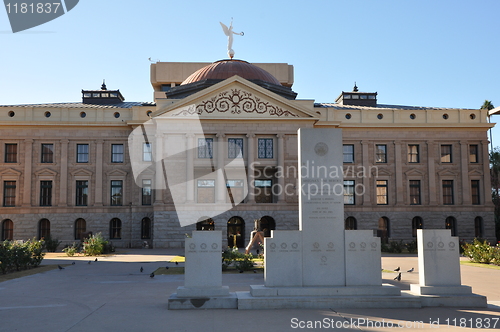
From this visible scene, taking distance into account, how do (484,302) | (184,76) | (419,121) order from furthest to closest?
(184,76) → (419,121) → (484,302)

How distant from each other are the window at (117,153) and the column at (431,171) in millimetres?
31507

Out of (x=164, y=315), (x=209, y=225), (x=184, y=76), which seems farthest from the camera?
(x=184, y=76)

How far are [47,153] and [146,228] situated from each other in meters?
12.5

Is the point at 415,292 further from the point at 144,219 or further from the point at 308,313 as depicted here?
the point at 144,219

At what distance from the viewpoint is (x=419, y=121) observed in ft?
155

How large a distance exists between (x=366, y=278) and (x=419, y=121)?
38788 mm

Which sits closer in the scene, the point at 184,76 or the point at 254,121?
the point at 254,121

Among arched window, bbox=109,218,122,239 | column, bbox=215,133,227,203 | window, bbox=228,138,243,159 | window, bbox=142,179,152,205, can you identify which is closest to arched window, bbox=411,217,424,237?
window, bbox=228,138,243,159

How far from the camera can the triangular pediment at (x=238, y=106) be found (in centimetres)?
4256

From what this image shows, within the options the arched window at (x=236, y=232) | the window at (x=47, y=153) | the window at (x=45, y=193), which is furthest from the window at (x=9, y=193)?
the arched window at (x=236, y=232)

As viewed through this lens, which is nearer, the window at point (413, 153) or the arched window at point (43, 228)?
the arched window at point (43, 228)

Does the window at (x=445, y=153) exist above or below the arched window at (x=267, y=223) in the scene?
above

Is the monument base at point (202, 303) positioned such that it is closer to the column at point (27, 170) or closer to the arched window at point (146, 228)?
the arched window at point (146, 228)

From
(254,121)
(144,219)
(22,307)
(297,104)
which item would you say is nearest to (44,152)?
(144,219)
